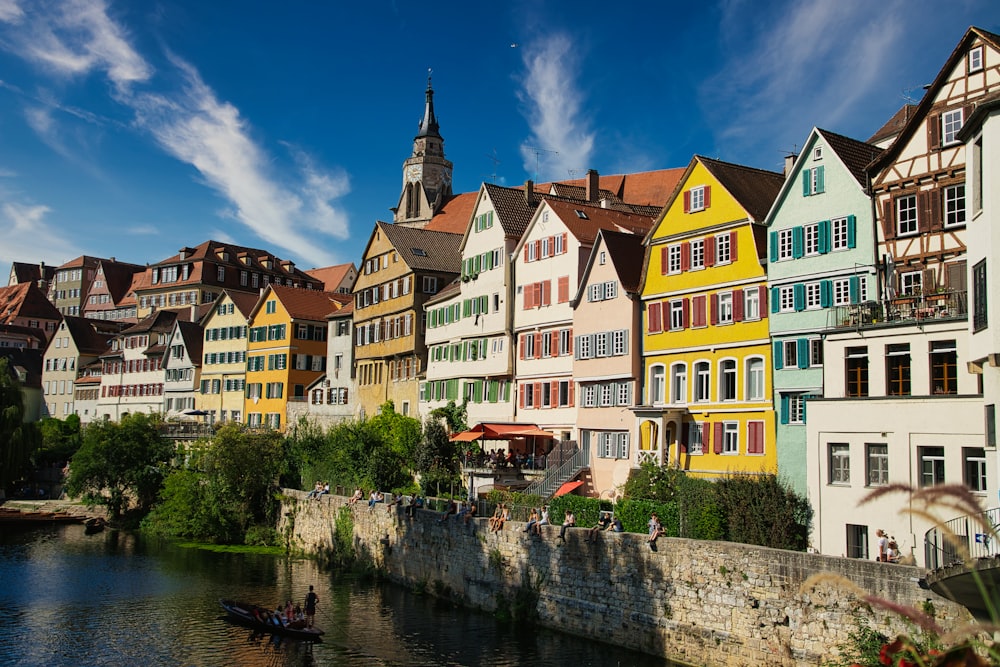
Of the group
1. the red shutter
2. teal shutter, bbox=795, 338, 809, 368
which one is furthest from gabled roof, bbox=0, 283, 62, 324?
teal shutter, bbox=795, 338, 809, 368

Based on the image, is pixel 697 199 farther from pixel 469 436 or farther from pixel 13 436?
pixel 13 436

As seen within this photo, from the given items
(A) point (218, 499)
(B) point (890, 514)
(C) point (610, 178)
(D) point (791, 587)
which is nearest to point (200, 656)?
(D) point (791, 587)

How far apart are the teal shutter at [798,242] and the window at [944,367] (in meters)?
7.49

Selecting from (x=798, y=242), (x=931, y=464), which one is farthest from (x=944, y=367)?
(x=798, y=242)

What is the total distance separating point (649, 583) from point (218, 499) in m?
32.2

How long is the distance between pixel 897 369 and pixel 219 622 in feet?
78.2

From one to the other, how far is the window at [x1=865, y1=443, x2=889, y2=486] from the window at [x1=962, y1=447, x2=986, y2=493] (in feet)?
7.46

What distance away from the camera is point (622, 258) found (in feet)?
136

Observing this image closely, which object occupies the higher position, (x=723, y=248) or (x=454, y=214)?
(x=454, y=214)

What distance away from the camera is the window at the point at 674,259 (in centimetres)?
3850

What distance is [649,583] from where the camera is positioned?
27.7m

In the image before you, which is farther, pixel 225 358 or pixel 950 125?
pixel 225 358

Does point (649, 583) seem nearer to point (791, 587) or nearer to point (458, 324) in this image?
point (791, 587)

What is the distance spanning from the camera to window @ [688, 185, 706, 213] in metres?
37.7
